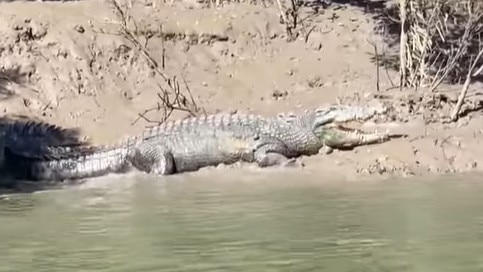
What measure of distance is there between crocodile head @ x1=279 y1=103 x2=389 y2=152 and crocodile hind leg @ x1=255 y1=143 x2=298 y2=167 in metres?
0.46

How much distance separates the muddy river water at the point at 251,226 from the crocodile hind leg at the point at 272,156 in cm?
93

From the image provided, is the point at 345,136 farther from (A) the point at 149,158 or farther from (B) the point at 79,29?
(B) the point at 79,29

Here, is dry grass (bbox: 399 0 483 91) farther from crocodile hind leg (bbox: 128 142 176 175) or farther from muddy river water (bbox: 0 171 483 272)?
crocodile hind leg (bbox: 128 142 176 175)

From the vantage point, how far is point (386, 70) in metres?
14.3

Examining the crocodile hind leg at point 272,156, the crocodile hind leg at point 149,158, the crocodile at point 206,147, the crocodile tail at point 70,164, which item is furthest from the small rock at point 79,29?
the crocodile hind leg at point 272,156

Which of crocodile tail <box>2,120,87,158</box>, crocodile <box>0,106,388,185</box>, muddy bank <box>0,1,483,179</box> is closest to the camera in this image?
crocodile <box>0,106,388,185</box>

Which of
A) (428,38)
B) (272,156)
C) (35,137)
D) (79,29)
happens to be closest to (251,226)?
(272,156)

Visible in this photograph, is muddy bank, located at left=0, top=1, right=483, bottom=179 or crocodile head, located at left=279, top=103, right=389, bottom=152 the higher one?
muddy bank, located at left=0, top=1, right=483, bottom=179

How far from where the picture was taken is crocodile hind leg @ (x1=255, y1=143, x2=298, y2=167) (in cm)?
1184

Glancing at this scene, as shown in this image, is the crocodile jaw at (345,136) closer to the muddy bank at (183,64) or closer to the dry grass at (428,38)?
the muddy bank at (183,64)

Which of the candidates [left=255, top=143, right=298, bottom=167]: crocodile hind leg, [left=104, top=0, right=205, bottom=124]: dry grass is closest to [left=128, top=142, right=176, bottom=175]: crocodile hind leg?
[left=255, top=143, right=298, bottom=167]: crocodile hind leg

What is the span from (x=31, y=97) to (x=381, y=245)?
912 centimetres

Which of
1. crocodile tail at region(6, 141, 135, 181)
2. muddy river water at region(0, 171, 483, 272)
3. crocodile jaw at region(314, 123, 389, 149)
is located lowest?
muddy river water at region(0, 171, 483, 272)

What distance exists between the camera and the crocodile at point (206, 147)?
11930 millimetres
